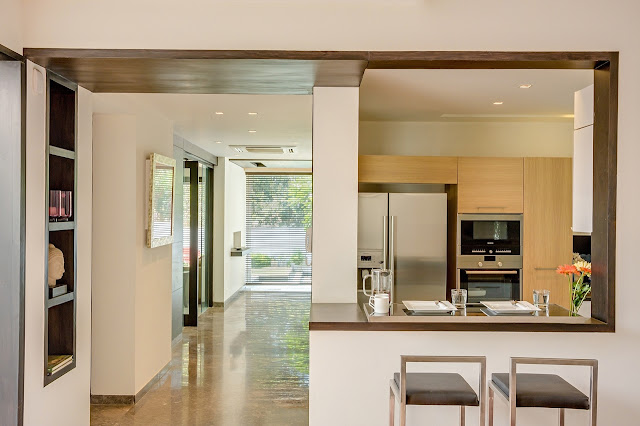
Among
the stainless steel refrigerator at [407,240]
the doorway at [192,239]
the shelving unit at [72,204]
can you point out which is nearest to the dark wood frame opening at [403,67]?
the shelving unit at [72,204]

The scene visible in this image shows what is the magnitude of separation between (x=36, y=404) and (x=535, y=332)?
9.47 feet

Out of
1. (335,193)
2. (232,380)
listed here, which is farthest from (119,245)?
(335,193)

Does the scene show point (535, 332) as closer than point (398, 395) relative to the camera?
No

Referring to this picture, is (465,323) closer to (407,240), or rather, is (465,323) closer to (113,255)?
(407,240)

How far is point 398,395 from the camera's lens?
2836 mm

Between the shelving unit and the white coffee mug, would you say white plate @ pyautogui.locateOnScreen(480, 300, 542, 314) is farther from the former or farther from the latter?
the shelving unit

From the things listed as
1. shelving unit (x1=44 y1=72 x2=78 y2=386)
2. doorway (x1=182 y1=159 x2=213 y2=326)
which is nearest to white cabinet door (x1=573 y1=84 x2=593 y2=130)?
shelving unit (x1=44 y1=72 x2=78 y2=386)

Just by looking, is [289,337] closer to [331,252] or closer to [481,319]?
[331,252]

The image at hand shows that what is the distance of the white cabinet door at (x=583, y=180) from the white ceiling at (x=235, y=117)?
2022mm

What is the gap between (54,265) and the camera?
11.7 ft

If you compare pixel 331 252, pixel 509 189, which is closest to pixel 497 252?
pixel 509 189

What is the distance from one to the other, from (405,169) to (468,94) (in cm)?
114

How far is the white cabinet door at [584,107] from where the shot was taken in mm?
3643

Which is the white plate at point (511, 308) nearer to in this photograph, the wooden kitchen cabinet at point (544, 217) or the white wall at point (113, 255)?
the wooden kitchen cabinet at point (544, 217)
